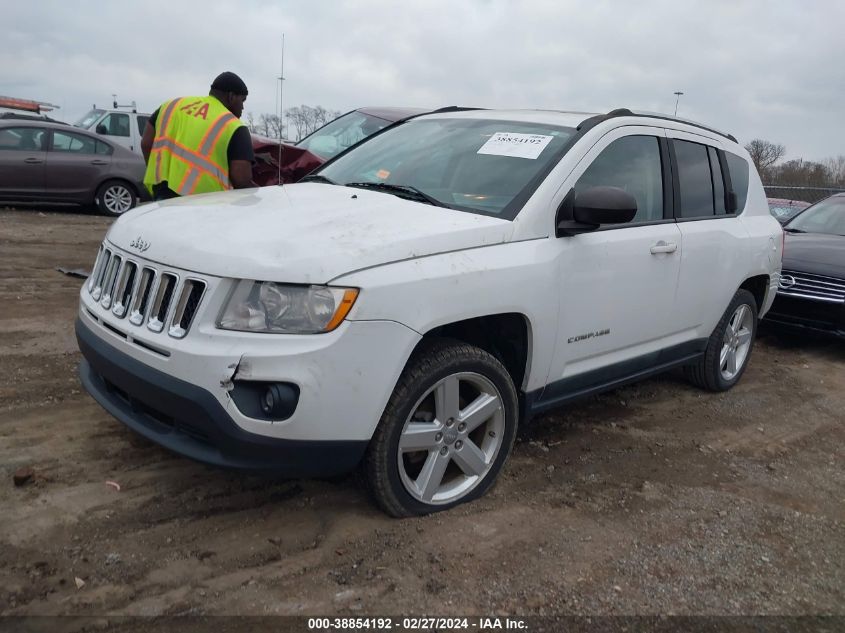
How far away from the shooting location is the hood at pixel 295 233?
103 inches

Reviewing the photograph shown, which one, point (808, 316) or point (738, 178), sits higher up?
point (738, 178)

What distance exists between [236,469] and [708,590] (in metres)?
1.82

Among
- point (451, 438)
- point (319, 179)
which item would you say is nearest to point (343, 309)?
point (451, 438)

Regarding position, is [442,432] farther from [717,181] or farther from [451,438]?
[717,181]

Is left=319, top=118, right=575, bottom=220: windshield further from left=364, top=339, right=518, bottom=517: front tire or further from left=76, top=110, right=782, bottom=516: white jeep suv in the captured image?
left=364, top=339, right=518, bottom=517: front tire

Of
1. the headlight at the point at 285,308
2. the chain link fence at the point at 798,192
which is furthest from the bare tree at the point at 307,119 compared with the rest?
the chain link fence at the point at 798,192

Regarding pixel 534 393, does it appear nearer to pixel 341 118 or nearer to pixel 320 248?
pixel 320 248

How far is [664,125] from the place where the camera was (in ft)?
14.1

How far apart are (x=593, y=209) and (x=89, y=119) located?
14987mm

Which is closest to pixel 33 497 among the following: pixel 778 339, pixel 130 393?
pixel 130 393

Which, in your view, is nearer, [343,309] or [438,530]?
[343,309]

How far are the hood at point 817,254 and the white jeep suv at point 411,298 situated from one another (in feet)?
8.65

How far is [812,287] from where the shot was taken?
647cm

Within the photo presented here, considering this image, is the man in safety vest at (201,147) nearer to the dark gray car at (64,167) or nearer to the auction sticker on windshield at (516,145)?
the auction sticker on windshield at (516,145)
